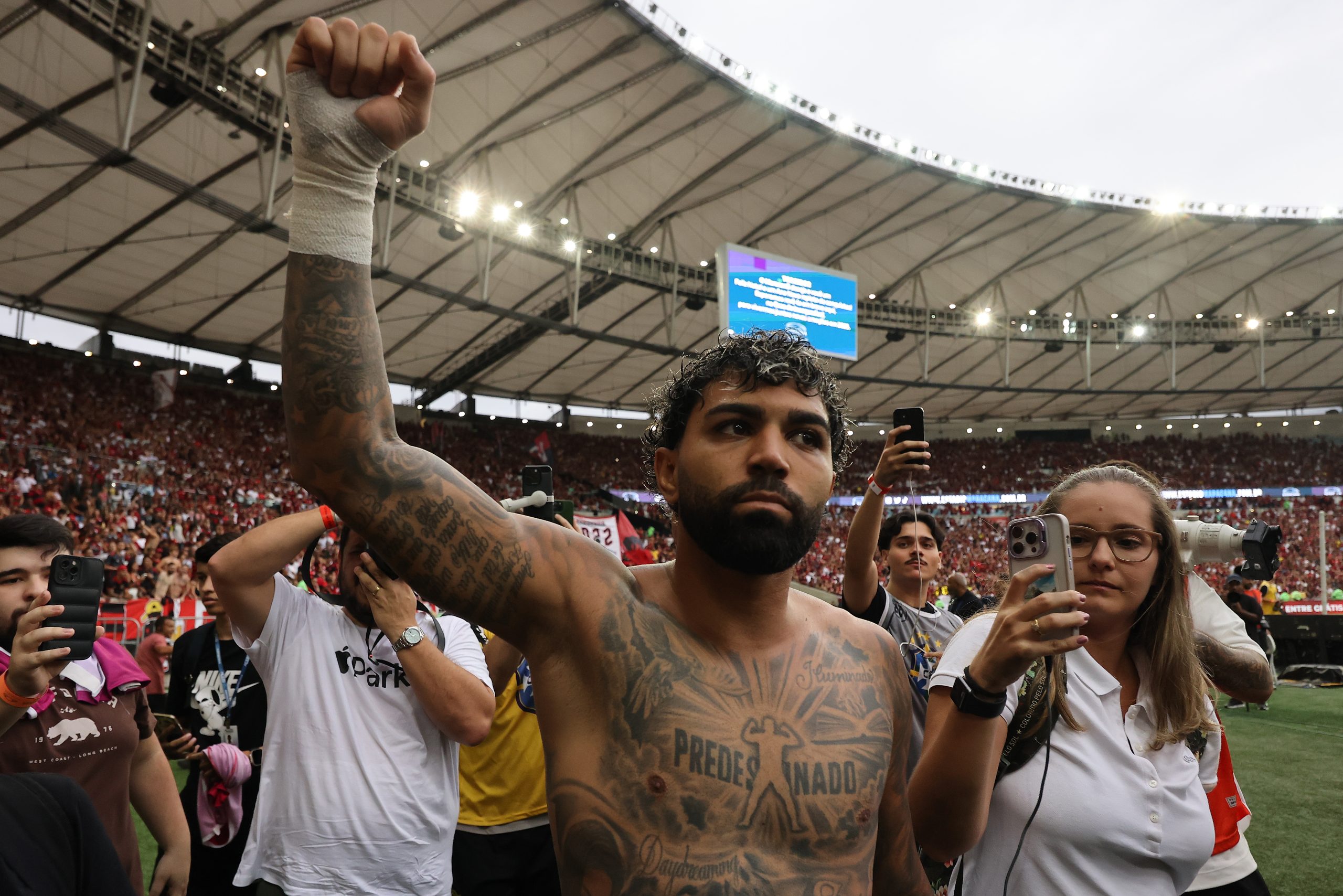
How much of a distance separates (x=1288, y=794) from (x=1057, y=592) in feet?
24.9

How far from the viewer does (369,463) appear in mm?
1484

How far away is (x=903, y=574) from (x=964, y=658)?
302 centimetres

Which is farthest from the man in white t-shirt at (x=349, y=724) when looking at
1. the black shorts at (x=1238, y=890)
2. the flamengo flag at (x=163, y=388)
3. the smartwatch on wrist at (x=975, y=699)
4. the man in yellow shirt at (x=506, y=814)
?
the flamengo flag at (x=163, y=388)

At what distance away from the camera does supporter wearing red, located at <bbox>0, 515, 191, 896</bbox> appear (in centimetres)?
262

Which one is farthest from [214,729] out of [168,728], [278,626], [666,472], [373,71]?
[373,71]

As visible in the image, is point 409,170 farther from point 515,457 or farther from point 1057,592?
point 1057,592

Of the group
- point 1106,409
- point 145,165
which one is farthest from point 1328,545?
point 145,165

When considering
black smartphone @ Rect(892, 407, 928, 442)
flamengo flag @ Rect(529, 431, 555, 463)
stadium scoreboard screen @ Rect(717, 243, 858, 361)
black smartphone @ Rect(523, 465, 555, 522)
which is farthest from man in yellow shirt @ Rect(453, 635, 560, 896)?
flamengo flag @ Rect(529, 431, 555, 463)

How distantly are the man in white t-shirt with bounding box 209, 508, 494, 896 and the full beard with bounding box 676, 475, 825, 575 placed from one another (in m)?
1.32

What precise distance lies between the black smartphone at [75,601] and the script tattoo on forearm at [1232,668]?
318 cm

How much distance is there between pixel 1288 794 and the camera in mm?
7262

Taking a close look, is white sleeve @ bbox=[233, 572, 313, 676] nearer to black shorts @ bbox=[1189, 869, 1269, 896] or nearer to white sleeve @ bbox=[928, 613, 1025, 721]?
white sleeve @ bbox=[928, 613, 1025, 721]

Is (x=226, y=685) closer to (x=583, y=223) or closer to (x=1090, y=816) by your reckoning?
(x=1090, y=816)

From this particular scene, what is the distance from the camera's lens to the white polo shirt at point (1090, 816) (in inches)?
74.5
